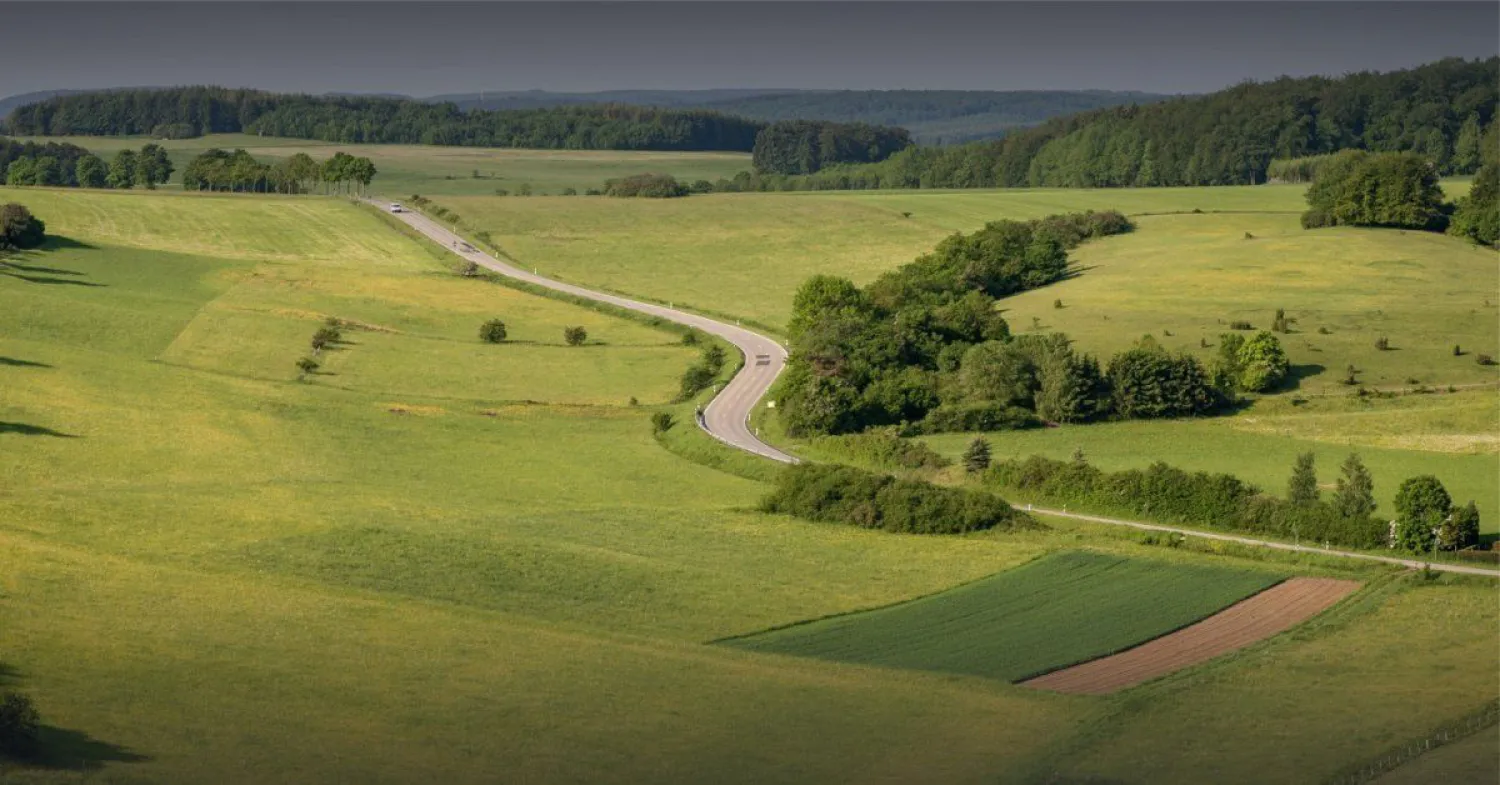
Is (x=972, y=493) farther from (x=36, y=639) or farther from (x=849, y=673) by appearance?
(x=36, y=639)

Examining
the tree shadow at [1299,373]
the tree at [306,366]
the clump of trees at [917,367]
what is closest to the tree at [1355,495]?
the clump of trees at [917,367]

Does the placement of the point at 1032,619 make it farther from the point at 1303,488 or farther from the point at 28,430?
the point at 28,430

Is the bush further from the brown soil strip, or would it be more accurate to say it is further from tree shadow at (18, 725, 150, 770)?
the brown soil strip

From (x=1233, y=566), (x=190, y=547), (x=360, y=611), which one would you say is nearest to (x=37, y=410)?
(x=190, y=547)

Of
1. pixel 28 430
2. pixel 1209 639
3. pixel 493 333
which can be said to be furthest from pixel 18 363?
pixel 1209 639

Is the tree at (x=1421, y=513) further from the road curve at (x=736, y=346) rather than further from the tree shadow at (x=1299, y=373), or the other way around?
the tree shadow at (x=1299, y=373)

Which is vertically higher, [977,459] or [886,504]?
[977,459]

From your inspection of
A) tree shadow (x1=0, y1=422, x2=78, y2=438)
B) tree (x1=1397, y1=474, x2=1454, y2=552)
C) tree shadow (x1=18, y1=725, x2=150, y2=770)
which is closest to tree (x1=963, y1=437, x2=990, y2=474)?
tree (x1=1397, y1=474, x2=1454, y2=552)
